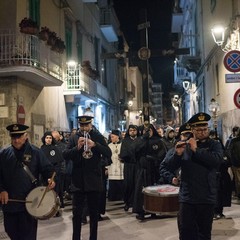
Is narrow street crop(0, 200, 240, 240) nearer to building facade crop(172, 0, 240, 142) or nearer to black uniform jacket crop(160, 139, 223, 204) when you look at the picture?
black uniform jacket crop(160, 139, 223, 204)

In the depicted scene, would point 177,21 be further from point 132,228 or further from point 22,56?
point 132,228

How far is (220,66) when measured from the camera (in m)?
17.9

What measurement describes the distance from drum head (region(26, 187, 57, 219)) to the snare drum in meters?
2.47

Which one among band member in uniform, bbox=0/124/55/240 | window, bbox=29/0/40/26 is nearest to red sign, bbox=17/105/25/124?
window, bbox=29/0/40/26

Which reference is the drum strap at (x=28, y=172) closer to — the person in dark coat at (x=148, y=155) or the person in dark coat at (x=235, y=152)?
the person in dark coat at (x=148, y=155)

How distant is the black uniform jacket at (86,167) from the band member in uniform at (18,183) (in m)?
0.84

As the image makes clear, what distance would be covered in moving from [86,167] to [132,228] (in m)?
2.36

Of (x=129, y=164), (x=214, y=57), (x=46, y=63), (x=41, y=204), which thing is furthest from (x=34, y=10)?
(x=41, y=204)

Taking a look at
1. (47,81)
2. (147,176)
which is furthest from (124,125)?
(147,176)

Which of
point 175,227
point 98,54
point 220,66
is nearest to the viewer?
point 175,227

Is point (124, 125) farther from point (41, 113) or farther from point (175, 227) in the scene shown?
point (175, 227)

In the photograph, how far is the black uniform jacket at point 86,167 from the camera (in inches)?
255

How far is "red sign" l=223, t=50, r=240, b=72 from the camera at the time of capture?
11.2 meters

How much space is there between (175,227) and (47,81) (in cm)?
892
